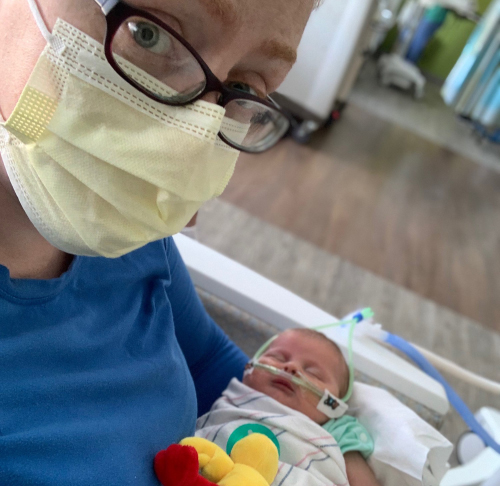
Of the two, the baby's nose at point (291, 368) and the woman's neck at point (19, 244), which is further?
the baby's nose at point (291, 368)

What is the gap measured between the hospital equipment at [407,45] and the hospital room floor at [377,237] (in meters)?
2.38

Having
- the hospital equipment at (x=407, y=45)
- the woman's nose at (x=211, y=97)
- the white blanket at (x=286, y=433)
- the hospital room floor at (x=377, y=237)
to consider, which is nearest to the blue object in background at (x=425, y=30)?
the hospital equipment at (x=407, y=45)

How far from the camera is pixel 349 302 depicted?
221 cm

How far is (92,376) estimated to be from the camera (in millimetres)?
511

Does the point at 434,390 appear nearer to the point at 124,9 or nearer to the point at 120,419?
the point at 120,419

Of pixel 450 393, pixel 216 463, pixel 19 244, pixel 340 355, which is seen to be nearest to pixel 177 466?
pixel 216 463

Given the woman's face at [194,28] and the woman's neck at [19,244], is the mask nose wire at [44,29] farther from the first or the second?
the woman's neck at [19,244]

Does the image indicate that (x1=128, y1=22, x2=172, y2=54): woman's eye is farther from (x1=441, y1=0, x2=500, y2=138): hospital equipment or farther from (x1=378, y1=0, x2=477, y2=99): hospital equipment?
(x1=378, y1=0, x2=477, y2=99): hospital equipment

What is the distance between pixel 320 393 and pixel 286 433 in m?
0.14

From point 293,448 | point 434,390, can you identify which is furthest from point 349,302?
point 293,448

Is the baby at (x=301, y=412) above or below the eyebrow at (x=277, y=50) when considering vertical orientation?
below

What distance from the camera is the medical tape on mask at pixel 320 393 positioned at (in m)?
0.92

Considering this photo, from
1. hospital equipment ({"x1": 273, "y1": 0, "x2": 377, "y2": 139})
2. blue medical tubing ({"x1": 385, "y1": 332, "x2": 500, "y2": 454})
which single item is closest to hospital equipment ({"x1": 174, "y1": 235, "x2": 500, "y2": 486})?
blue medical tubing ({"x1": 385, "y1": 332, "x2": 500, "y2": 454})

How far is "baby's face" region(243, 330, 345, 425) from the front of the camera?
3.01ft
